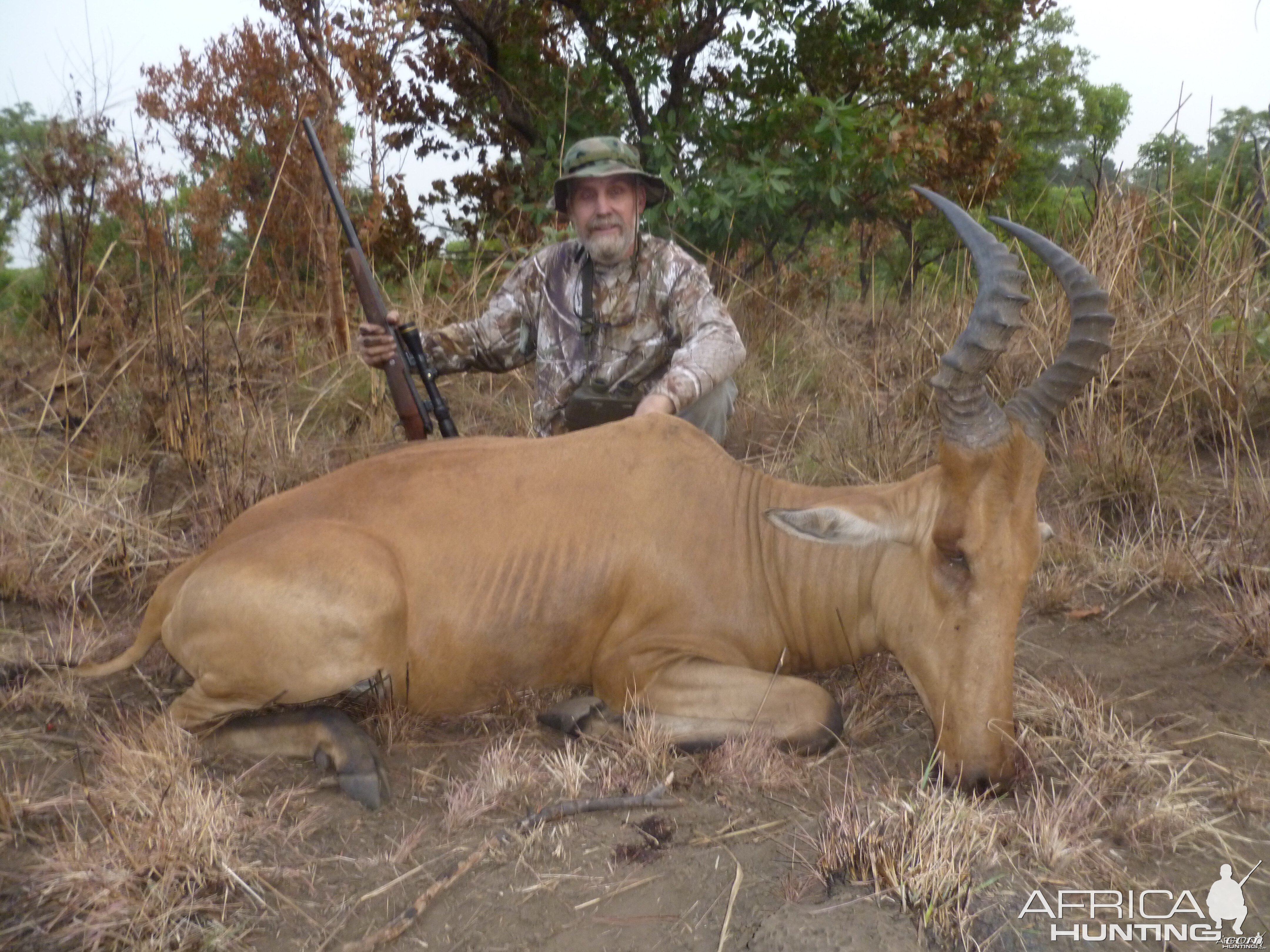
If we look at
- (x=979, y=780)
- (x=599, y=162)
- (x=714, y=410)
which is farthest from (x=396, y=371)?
(x=979, y=780)

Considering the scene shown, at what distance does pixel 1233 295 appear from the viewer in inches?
262

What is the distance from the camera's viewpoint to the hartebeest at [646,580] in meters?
3.64

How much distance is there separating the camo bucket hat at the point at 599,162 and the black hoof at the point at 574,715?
3.33 metres

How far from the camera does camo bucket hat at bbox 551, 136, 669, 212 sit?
6.34 metres

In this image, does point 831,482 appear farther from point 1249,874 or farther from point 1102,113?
point 1102,113

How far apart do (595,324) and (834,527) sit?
2.98m

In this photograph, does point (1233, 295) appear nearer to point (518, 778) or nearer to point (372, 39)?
point (518, 778)

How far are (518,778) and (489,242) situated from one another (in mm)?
6725

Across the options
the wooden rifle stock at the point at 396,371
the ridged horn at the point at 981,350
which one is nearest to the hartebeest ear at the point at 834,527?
the ridged horn at the point at 981,350

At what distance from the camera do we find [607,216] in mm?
6355

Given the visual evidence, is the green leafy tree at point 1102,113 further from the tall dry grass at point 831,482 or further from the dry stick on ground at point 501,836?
the dry stick on ground at point 501,836

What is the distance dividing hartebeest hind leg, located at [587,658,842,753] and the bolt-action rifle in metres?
2.28

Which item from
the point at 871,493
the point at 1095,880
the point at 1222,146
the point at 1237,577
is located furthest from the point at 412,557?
the point at 1222,146

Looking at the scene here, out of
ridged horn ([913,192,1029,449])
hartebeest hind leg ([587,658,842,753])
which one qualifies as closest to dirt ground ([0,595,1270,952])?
hartebeest hind leg ([587,658,842,753])
